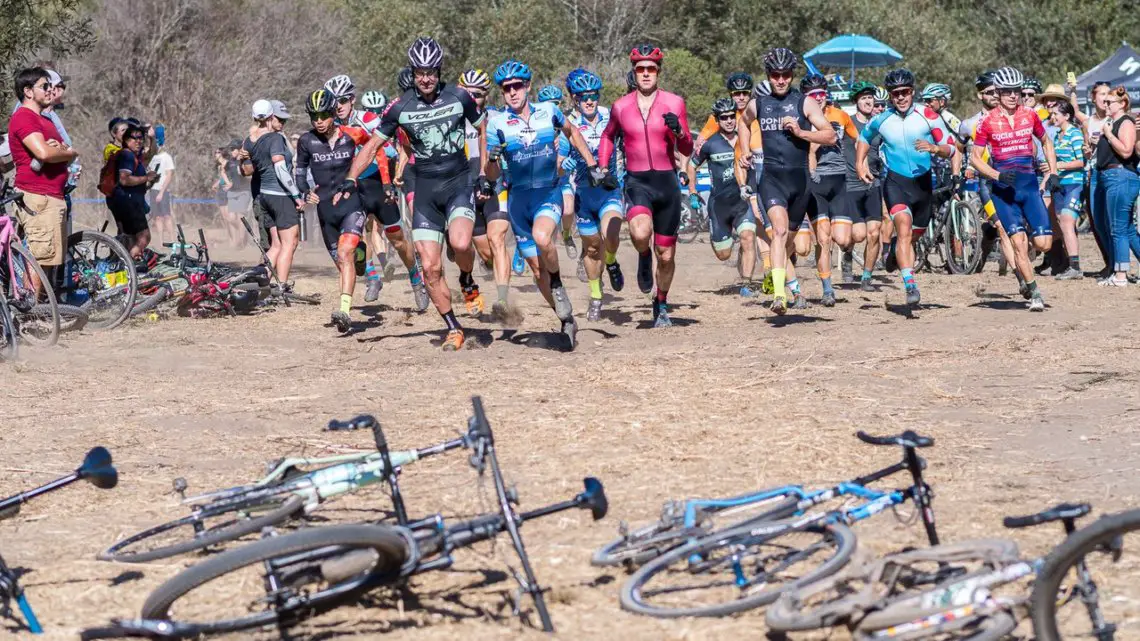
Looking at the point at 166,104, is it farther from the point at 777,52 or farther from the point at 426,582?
the point at 426,582

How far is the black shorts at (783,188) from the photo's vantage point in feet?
41.3

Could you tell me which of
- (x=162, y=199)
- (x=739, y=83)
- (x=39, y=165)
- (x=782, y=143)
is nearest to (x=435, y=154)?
(x=782, y=143)

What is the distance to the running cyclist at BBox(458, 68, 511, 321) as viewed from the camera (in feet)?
40.4

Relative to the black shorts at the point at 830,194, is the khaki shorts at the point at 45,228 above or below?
above

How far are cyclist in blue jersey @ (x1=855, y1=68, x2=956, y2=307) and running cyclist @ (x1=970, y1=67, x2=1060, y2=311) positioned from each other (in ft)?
1.37

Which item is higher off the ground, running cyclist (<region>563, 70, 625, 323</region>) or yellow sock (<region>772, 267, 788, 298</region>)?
running cyclist (<region>563, 70, 625, 323</region>)

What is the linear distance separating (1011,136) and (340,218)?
5.67 metres

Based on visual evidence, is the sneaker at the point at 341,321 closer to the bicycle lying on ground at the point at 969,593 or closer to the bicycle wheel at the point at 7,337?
the bicycle wheel at the point at 7,337

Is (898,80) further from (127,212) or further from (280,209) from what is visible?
(127,212)

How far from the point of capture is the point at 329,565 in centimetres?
479

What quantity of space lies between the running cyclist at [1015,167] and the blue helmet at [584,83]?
3.47 meters

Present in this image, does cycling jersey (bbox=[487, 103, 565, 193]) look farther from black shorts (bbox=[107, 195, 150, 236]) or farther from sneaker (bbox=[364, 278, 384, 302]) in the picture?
black shorts (bbox=[107, 195, 150, 236])

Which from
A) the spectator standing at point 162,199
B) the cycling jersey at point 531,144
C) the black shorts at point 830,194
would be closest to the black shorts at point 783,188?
the black shorts at point 830,194

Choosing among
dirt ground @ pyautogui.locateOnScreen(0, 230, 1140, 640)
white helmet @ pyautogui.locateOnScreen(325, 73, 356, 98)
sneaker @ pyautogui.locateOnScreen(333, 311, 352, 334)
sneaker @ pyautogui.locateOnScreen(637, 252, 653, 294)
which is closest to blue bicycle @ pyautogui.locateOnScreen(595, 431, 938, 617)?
dirt ground @ pyautogui.locateOnScreen(0, 230, 1140, 640)
